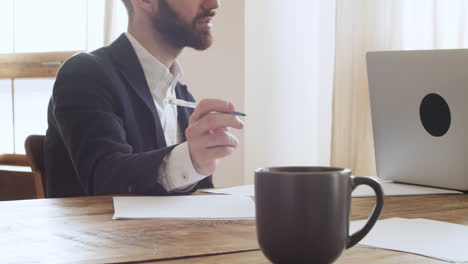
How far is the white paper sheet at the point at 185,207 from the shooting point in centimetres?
90

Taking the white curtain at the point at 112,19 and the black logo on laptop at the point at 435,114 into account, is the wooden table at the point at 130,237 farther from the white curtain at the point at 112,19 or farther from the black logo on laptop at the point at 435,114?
the white curtain at the point at 112,19

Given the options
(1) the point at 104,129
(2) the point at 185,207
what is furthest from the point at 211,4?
(2) the point at 185,207

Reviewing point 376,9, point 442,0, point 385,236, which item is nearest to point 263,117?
point 376,9

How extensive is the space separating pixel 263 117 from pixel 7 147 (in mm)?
1659

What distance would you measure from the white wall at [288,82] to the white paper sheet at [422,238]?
6.55 feet

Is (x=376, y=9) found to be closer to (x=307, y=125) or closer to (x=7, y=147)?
(x=307, y=125)

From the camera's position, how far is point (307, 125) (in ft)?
9.53

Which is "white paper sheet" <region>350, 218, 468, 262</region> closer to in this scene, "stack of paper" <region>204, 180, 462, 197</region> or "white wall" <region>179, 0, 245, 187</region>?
"stack of paper" <region>204, 180, 462, 197</region>

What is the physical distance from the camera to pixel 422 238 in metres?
0.74

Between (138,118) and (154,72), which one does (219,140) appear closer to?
(138,118)

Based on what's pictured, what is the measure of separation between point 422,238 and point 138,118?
3.11ft

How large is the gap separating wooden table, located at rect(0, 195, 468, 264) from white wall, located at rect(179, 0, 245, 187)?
73.7 inches

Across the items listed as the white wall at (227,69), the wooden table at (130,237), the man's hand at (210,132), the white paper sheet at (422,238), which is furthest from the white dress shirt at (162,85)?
the white wall at (227,69)

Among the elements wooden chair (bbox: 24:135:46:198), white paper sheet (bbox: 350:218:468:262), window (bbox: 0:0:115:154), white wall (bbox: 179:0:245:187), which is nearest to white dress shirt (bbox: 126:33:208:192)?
wooden chair (bbox: 24:135:46:198)
